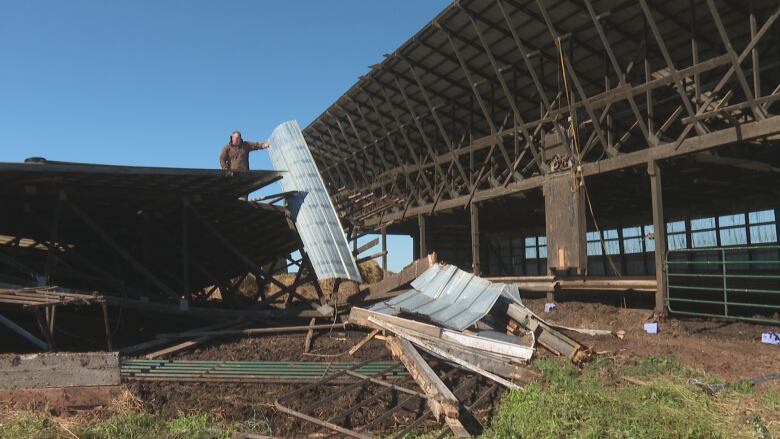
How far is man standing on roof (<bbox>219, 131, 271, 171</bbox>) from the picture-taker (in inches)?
528

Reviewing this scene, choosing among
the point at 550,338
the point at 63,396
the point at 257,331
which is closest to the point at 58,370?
the point at 63,396

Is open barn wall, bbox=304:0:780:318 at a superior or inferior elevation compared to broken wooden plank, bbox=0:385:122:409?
superior

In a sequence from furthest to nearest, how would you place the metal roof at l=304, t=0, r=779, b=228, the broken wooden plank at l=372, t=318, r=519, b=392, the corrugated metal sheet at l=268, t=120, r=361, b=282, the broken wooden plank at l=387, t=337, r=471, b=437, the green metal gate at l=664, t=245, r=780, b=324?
the green metal gate at l=664, t=245, r=780, b=324
the metal roof at l=304, t=0, r=779, b=228
the corrugated metal sheet at l=268, t=120, r=361, b=282
the broken wooden plank at l=372, t=318, r=519, b=392
the broken wooden plank at l=387, t=337, r=471, b=437

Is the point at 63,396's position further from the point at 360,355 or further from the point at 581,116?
→ the point at 581,116

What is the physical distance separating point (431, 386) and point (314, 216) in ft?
20.2

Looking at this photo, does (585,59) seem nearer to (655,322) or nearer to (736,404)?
(655,322)

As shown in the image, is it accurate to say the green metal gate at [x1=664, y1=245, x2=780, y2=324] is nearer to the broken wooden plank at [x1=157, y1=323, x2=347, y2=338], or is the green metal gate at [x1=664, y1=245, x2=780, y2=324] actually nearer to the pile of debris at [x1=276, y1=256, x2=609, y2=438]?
the pile of debris at [x1=276, y1=256, x2=609, y2=438]

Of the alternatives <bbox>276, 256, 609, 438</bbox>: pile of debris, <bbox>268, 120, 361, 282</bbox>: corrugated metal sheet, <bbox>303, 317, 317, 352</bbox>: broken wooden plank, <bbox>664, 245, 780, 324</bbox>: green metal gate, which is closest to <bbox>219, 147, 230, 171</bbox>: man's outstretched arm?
<bbox>268, 120, 361, 282</bbox>: corrugated metal sheet

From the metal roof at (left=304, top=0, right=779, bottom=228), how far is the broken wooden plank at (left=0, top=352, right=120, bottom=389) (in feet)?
35.7

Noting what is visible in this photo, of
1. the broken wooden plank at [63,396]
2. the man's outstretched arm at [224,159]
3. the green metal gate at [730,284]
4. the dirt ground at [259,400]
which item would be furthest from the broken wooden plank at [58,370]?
the green metal gate at [730,284]

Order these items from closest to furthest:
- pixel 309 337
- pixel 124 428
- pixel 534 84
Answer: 1. pixel 124 428
2. pixel 309 337
3. pixel 534 84

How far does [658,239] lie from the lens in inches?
481

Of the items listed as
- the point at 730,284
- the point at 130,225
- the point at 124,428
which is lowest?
the point at 124,428

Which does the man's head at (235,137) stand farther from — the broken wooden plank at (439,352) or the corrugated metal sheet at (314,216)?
the broken wooden plank at (439,352)
